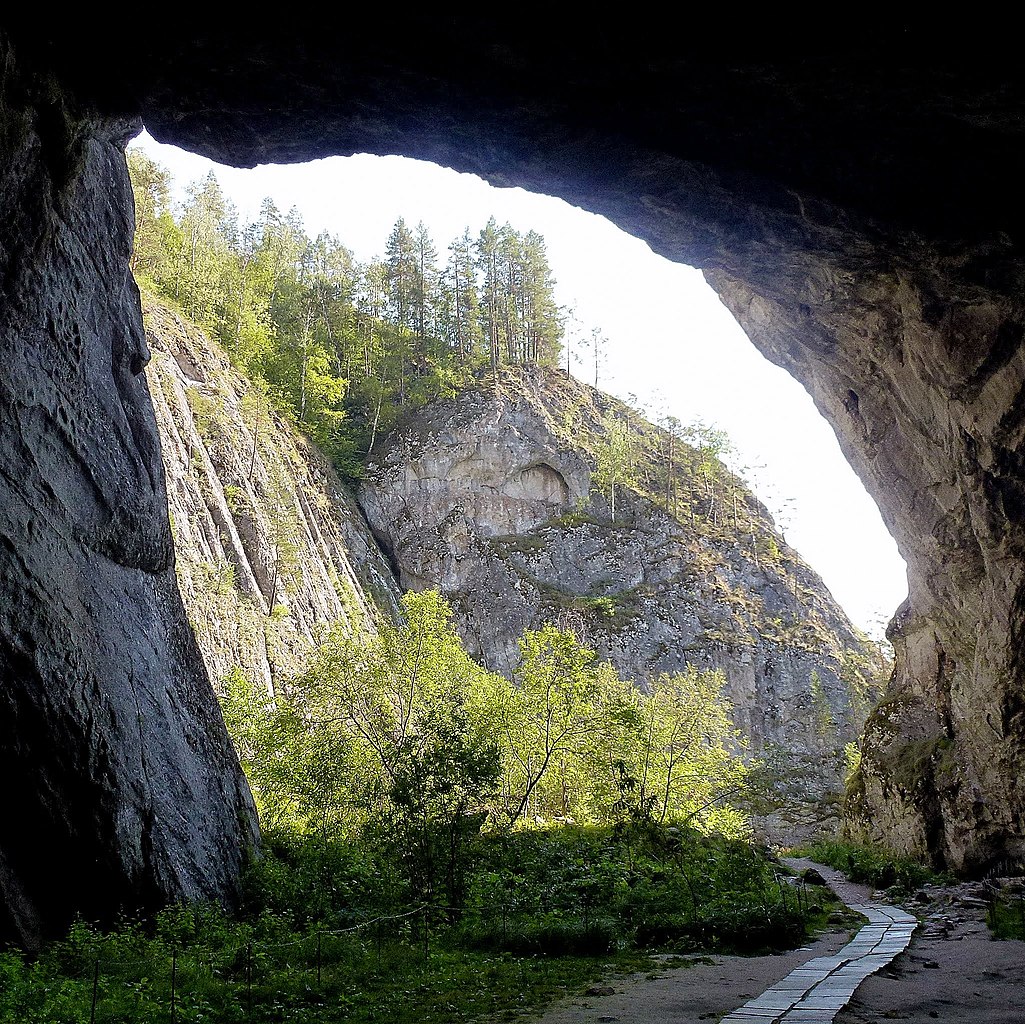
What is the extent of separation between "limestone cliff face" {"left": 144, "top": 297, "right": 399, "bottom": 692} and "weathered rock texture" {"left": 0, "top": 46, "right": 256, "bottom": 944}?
1338 centimetres

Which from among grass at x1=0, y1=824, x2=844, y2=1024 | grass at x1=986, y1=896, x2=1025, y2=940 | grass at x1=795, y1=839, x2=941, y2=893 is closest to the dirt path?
grass at x1=986, y1=896, x2=1025, y2=940

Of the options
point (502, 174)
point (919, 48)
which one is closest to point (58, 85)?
point (502, 174)

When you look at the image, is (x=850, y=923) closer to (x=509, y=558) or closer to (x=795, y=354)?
(x=795, y=354)

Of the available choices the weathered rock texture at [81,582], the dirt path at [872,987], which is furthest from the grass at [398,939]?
the weathered rock texture at [81,582]

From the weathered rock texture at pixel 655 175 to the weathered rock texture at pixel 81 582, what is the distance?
0.08 meters

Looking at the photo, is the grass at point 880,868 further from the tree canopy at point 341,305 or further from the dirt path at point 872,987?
the tree canopy at point 341,305

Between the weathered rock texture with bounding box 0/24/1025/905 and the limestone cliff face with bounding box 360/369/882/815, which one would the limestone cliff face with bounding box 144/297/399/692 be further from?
the weathered rock texture with bounding box 0/24/1025/905

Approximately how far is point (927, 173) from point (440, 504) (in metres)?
47.3

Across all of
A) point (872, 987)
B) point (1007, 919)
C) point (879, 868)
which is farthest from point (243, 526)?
point (872, 987)

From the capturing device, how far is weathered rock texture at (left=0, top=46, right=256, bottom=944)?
11.1 metres

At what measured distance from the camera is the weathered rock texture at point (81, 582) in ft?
36.3

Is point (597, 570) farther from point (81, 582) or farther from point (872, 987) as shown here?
point (872, 987)

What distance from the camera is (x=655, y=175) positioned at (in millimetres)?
13539

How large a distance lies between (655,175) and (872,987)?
487 inches
